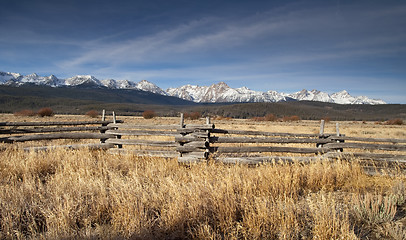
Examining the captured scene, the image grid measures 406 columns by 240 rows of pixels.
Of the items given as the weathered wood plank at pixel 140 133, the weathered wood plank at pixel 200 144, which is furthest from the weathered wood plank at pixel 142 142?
the weathered wood plank at pixel 200 144

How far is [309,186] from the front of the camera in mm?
5020

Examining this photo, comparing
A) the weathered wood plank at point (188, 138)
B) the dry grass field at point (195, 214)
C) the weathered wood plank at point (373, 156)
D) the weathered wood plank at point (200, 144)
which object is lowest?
the dry grass field at point (195, 214)

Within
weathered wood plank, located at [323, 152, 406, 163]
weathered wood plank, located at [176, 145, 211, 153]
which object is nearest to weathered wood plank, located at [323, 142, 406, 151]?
weathered wood plank, located at [323, 152, 406, 163]

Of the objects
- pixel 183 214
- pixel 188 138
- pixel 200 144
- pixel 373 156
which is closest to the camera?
pixel 183 214

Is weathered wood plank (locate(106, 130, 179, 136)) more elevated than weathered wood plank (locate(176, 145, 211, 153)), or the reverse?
weathered wood plank (locate(106, 130, 179, 136))

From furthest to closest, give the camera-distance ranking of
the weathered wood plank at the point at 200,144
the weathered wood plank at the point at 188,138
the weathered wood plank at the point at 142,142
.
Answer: the weathered wood plank at the point at 142,142, the weathered wood plank at the point at 188,138, the weathered wood plank at the point at 200,144

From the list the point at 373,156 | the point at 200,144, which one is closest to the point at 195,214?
the point at 200,144

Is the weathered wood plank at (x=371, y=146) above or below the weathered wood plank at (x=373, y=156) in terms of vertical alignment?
above

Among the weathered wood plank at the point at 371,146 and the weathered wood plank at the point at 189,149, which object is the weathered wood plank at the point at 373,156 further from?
the weathered wood plank at the point at 189,149

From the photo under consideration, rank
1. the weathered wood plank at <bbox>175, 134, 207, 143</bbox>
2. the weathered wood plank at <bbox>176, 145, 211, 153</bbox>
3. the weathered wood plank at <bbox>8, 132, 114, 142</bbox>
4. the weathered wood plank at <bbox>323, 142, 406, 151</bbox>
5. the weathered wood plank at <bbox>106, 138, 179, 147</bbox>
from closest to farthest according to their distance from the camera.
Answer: the weathered wood plank at <bbox>176, 145, 211, 153</bbox>, the weathered wood plank at <bbox>175, 134, 207, 143</bbox>, the weathered wood plank at <bbox>323, 142, 406, 151</bbox>, the weathered wood plank at <bbox>106, 138, 179, 147</bbox>, the weathered wood plank at <bbox>8, 132, 114, 142</bbox>

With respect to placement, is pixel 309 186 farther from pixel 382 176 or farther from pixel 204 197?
pixel 382 176

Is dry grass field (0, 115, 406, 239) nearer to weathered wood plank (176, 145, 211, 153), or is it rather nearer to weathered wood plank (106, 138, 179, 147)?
weathered wood plank (176, 145, 211, 153)

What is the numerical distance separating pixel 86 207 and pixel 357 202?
4.45 meters

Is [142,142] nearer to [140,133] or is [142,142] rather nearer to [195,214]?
[140,133]
